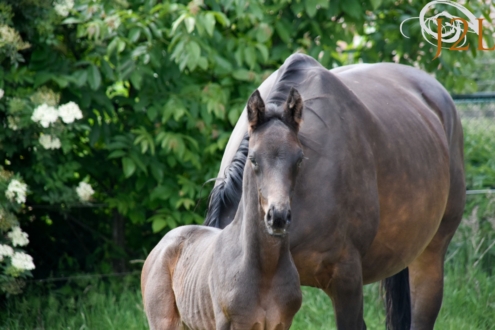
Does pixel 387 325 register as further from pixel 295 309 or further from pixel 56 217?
pixel 56 217

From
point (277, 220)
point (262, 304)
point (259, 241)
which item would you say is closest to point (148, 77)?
point (259, 241)

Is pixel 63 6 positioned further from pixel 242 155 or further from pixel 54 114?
pixel 242 155

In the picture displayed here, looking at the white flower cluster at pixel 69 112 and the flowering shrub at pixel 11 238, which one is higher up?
the white flower cluster at pixel 69 112

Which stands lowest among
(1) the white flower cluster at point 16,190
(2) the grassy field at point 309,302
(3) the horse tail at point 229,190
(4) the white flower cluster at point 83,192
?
(2) the grassy field at point 309,302

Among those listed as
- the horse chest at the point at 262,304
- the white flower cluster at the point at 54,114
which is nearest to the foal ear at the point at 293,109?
the horse chest at the point at 262,304

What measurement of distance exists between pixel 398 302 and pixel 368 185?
1.73m

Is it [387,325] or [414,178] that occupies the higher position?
[414,178]

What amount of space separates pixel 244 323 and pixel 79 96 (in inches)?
128

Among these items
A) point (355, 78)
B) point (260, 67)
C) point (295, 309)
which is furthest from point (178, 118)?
point (295, 309)

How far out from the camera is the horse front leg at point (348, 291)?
3.60 metres

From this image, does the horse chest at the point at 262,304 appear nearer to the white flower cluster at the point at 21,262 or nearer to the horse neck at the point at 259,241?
the horse neck at the point at 259,241

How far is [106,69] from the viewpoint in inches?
227

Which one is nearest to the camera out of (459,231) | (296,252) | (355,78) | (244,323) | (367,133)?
(244,323)

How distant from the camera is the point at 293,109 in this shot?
3.11m
